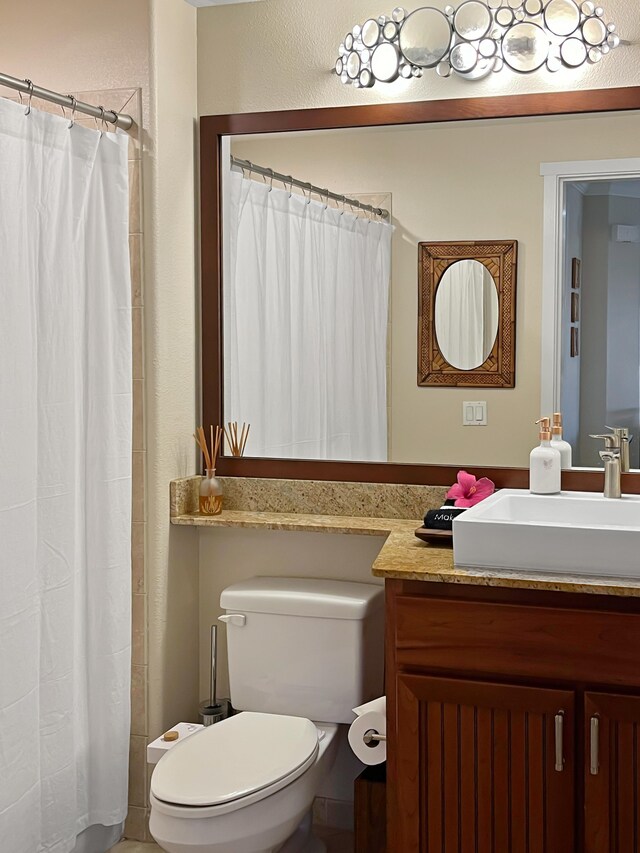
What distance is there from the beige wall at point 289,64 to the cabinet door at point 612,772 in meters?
1.58

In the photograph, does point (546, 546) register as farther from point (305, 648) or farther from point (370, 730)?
point (305, 648)

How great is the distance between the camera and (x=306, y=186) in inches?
Answer: 108

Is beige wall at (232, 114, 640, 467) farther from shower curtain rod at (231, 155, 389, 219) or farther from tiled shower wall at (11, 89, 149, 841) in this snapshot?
tiled shower wall at (11, 89, 149, 841)

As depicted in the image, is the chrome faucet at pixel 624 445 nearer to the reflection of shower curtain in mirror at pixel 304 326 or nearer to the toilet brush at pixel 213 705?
the reflection of shower curtain in mirror at pixel 304 326

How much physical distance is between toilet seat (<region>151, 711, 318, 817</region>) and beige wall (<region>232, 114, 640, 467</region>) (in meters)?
0.81

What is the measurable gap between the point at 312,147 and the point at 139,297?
0.66 meters

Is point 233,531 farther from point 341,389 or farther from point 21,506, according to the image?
point 21,506

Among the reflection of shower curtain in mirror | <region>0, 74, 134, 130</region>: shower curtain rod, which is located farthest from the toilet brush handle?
Result: <region>0, 74, 134, 130</region>: shower curtain rod

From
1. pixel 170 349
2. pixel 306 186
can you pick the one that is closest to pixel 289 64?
pixel 306 186

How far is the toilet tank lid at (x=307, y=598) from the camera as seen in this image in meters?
2.52

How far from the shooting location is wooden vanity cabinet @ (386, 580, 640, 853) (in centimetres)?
200

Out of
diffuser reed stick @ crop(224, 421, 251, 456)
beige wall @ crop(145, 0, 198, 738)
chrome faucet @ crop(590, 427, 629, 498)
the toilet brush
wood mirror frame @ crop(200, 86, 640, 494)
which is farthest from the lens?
diffuser reed stick @ crop(224, 421, 251, 456)

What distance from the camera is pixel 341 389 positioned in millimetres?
2748

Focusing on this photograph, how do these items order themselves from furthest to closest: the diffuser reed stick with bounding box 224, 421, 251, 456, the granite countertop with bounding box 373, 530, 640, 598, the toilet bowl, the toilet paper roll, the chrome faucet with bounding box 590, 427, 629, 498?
the diffuser reed stick with bounding box 224, 421, 251, 456
the chrome faucet with bounding box 590, 427, 629, 498
the toilet paper roll
the toilet bowl
the granite countertop with bounding box 373, 530, 640, 598
